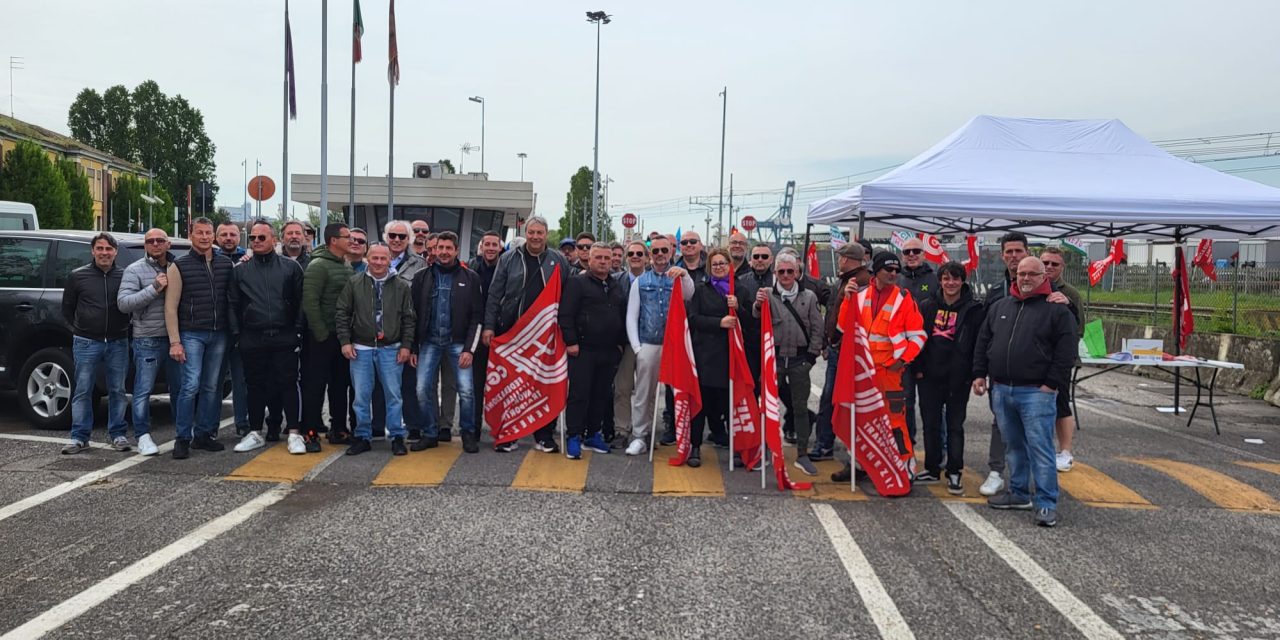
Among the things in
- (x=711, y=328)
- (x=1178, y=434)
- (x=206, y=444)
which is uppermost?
(x=711, y=328)

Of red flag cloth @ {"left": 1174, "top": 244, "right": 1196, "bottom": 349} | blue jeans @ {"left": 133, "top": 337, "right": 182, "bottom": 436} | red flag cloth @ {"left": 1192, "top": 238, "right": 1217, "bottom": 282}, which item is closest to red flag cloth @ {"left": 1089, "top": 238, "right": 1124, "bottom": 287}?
red flag cloth @ {"left": 1192, "top": 238, "right": 1217, "bottom": 282}

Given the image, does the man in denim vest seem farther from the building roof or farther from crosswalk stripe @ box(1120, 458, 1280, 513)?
the building roof

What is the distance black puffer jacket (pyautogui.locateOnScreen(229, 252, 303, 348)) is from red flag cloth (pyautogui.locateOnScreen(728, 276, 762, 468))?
3.71m

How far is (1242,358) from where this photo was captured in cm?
1364

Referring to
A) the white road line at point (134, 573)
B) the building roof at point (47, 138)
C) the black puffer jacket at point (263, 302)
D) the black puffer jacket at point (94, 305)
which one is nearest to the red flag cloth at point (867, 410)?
the white road line at point (134, 573)

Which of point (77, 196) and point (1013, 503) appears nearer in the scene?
point (1013, 503)

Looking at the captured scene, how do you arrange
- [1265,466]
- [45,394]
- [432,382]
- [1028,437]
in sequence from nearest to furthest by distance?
1. [1028,437]
2. [432,382]
3. [1265,466]
4. [45,394]

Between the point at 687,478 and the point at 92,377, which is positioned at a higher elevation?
the point at 92,377

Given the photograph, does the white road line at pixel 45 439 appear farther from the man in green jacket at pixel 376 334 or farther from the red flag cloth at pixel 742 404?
the red flag cloth at pixel 742 404

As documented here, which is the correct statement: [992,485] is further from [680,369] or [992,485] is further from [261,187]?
[261,187]

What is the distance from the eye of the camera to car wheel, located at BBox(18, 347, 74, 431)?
853cm

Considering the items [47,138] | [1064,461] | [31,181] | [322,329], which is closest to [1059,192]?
[1064,461]

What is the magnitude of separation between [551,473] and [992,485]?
3.37 m

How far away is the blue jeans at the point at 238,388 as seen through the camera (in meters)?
8.31
